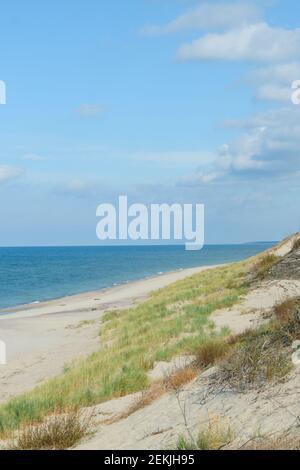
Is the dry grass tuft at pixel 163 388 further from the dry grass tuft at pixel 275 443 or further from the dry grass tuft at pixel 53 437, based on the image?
the dry grass tuft at pixel 275 443

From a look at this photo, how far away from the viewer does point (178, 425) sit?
24.8ft

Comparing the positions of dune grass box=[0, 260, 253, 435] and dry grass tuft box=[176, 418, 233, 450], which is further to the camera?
dune grass box=[0, 260, 253, 435]

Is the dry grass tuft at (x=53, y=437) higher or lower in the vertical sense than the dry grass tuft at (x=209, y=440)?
lower

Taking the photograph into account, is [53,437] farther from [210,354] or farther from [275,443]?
[210,354]

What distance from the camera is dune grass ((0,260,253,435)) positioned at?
1088cm

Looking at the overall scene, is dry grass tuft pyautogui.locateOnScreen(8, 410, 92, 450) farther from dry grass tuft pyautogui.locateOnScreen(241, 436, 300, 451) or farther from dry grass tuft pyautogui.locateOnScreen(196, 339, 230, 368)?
dry grass tuft pyautogui.locateOnScreen(196, 339, 230, 368)

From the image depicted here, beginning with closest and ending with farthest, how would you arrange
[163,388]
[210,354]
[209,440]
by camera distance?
[209,440] < [163,388] < [210,354]

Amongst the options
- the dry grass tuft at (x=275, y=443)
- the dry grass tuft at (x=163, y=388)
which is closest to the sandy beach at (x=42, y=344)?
the dry grass tuft at (x=163, y=388)

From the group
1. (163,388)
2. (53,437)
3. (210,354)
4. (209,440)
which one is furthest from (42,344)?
(209,440)

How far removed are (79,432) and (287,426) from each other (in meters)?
2.94

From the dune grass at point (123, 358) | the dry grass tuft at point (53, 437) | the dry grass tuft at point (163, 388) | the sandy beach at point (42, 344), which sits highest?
the dry grass tuft at point (163, 388)

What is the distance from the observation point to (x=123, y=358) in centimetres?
1534

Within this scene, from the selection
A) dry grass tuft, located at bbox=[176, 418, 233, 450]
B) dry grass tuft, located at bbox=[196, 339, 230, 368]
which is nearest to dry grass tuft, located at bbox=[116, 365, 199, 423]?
dry grass tuft, located at bbox=[196, 339, 230, 368]

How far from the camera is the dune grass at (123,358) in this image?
35.7ft
